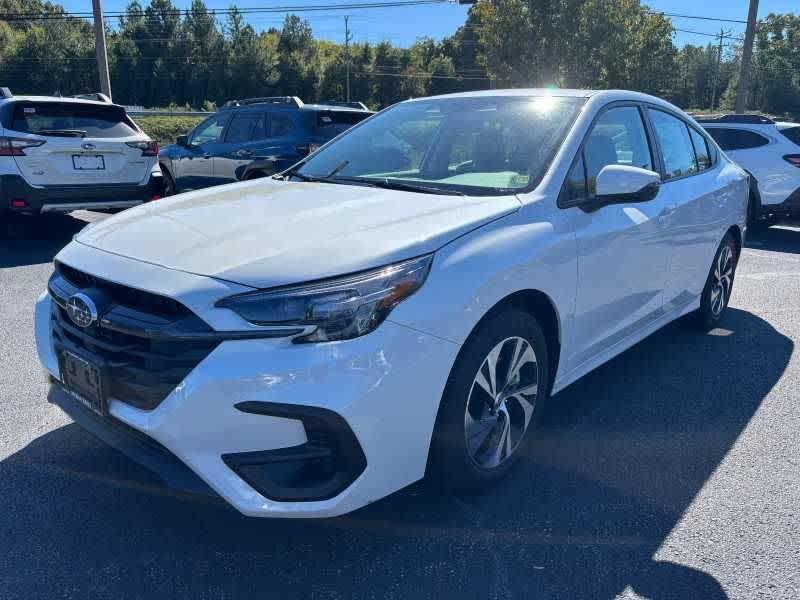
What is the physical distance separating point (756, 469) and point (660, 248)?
127 centimetres

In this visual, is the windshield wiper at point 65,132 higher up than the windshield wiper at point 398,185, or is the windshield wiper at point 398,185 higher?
the windshield wiper at point 65,132

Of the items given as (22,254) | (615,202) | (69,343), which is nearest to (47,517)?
(69,343)

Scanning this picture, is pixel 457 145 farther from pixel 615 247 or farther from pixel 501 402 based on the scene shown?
pixel 501 402

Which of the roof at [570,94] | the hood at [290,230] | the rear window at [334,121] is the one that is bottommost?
the hood at [290,230]

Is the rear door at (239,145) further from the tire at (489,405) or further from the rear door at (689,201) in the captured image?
the tire at (489,405)

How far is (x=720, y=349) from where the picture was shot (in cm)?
484

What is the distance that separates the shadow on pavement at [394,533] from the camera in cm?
239

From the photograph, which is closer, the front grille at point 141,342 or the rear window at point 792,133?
the front grille at point 141,342

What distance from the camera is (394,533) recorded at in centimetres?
267

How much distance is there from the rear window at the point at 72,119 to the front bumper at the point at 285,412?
→ 21.0 ft

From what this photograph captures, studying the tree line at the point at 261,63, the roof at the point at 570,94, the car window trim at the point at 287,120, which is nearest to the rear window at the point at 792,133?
the roof at the point at 570,94

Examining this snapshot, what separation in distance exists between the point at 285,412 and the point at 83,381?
91 centimetres

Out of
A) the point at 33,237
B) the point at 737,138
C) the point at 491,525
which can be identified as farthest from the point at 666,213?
the point at 33,237

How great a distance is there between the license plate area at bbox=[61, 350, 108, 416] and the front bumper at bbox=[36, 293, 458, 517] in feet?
0.72
